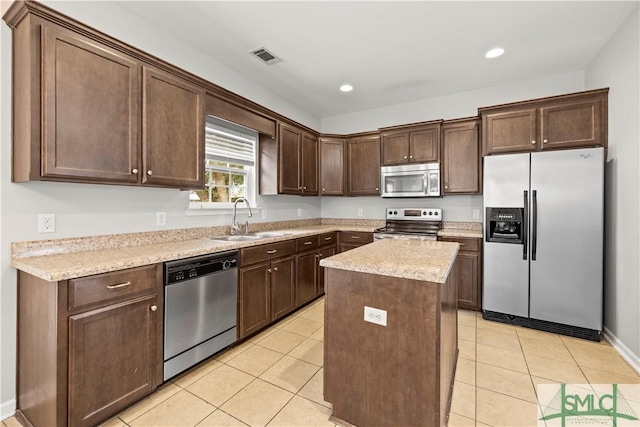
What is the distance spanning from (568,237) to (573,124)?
112 centimetres

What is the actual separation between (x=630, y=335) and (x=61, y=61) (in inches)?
178

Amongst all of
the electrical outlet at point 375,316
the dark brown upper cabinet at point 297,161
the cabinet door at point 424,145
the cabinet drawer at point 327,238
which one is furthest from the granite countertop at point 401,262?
the cabinet door at point 424,145

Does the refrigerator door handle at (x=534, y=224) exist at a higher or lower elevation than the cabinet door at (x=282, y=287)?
higher

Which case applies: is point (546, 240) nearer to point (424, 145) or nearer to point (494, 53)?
point (424, 145)

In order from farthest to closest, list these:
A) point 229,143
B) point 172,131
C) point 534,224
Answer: point 229,143
point 534,224
point 172,131

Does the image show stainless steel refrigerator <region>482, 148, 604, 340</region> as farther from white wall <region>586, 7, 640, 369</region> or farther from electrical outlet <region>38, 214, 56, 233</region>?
electrical outlet <region>38, 214, 56, 233</region>

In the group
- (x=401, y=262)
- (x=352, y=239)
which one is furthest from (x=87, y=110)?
(x=352, y=239)

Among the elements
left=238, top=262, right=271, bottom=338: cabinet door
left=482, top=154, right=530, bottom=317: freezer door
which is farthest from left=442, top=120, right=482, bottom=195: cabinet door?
left=238, top=262, right=271, bottom=338: cabinet door

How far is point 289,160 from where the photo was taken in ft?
12.4

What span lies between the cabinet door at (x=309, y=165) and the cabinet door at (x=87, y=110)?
7.52ft

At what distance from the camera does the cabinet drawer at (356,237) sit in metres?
3.94

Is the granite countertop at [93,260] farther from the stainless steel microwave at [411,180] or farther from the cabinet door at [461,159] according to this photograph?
the cabinet door at [461,159]

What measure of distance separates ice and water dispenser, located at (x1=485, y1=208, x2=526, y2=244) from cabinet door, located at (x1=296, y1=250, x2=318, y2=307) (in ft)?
6.64

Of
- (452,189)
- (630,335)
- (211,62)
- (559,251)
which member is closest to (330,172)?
(452,189)
